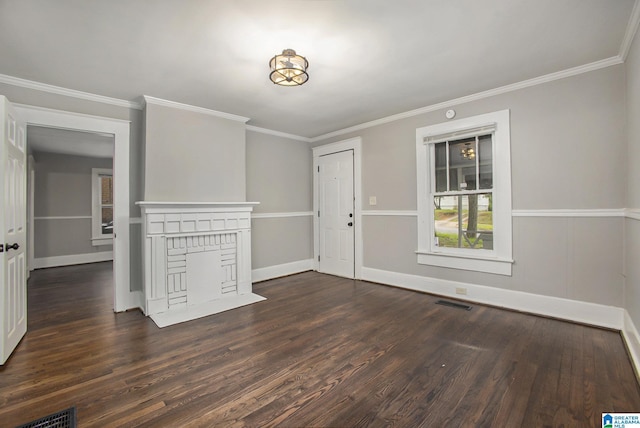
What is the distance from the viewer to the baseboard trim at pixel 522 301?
275cm

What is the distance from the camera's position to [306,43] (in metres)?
2.38

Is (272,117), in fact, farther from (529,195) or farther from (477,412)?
(477,412)

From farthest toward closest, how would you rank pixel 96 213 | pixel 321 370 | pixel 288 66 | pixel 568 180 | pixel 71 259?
pixel 96 213
pixel 71 259
pixel 568 180
pixel 288 66
pixel 321 370

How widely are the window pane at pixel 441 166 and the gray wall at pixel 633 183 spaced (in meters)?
1.71

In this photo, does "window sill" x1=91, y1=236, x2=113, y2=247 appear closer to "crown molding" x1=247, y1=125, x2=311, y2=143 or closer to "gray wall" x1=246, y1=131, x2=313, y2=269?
"gray wall" x1=246, y1=131, x2=313, y2=269

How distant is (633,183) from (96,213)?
9.23 metres

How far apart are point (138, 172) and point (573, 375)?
4800 millimetres

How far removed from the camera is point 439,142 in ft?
12.8

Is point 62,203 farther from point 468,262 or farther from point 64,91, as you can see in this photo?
point 468,262

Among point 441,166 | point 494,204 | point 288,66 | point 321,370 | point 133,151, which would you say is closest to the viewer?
point 321,370

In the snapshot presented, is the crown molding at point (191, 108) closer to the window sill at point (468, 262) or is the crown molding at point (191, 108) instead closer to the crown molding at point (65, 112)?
the crown molding at point (65, 112)

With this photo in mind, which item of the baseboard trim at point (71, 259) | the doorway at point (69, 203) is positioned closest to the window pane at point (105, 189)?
the doorway at point (69, 203)

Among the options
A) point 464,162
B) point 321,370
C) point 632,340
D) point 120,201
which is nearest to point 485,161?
point 464,162

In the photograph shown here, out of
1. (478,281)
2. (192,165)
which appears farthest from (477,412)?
(192,165)
